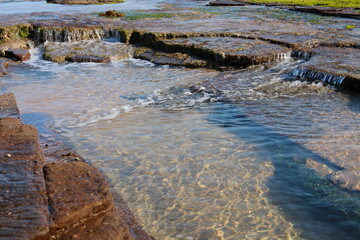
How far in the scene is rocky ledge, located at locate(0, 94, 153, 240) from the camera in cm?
279

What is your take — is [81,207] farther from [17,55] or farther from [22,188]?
[17,55]

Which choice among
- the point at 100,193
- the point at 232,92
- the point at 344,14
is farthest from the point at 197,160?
the point at 344,14

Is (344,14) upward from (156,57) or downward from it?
upward

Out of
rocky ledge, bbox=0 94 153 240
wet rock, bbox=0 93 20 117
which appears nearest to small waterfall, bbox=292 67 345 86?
rocky ledge, bbox=0 94 153 240

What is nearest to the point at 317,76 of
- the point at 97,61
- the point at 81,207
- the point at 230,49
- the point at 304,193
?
the point at 230,49

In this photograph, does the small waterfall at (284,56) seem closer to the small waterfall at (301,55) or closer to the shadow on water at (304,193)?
the small waterfall at (301,55)

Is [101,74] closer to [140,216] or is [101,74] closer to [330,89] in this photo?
[330,89]

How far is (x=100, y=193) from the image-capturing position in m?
3.19

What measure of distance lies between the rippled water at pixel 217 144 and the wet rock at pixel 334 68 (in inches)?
13.8

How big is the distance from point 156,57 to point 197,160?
7863 millimetres

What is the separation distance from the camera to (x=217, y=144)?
5.82m

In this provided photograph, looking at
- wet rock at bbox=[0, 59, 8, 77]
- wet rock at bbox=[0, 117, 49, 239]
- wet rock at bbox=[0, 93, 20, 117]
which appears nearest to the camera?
wet rock at bbox=[0, 117, 49, 239]

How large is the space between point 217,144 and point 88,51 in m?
9.23

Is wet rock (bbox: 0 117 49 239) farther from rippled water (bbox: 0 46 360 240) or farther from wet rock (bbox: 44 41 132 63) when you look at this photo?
wet rock (bbox: 44 41 132 63)
